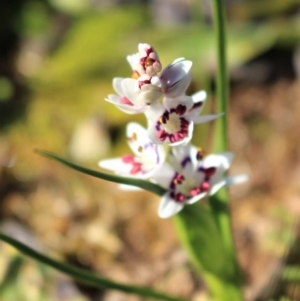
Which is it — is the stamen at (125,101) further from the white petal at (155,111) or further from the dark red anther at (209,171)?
the dark red anther at (209,171)

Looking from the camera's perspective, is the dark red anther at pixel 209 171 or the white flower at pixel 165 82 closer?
the white flower at pixel 165 82

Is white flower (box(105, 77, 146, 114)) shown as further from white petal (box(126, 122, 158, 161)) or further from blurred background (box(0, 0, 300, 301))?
blurred background (box(0, 0, 300, 301))

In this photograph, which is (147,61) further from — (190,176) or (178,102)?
(190,176)

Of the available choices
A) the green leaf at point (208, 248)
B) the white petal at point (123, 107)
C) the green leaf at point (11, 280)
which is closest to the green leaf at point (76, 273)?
the green leaf at point (208, 248)

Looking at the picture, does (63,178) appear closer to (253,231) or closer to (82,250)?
(82,250)

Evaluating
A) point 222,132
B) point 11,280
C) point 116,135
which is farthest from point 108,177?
point 116,135

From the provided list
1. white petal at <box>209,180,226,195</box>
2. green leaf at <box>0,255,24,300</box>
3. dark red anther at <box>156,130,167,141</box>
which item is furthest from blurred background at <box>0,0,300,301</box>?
dark red anther at <box>156,130,167,141</box>

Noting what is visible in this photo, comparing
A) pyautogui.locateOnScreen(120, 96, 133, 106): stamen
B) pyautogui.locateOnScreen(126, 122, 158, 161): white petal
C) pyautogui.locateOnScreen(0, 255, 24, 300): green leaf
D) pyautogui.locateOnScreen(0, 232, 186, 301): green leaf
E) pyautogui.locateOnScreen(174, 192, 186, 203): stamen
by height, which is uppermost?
pyautogui.locateOnScreen(120, 96, 133, 106): stamen
